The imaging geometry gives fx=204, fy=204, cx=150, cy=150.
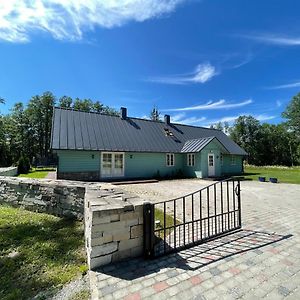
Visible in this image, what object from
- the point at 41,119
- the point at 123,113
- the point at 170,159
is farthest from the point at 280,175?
the point at 41,119

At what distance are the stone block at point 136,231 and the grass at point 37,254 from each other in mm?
855

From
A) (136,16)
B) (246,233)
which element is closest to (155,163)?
(136,16)

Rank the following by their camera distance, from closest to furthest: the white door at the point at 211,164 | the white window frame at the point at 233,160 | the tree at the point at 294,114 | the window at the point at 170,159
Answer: the white door at the point at 211,164 < the window at the point at 170,159 < the white window frame at the point at 233,160 < the tree at the point at 294,114

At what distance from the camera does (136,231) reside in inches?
129

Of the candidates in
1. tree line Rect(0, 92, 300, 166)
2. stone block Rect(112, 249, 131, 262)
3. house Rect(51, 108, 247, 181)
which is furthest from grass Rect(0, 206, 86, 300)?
tree line Rect(0, 92, 300, 166)

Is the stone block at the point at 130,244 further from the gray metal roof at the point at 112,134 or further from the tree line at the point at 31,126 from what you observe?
the tree line at the point at 31,126

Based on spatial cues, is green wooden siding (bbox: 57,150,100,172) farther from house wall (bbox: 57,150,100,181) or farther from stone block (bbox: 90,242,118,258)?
stone block (bbox: 90,242,118,258)

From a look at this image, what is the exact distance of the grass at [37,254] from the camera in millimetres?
2707

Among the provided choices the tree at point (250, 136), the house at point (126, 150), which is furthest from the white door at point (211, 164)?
the tree at point (250, 136)

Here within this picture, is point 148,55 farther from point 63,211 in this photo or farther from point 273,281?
point 273,281

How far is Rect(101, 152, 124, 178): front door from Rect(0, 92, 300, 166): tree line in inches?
1036

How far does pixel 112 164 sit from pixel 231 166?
12.4 metres

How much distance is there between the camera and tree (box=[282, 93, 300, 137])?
137ft

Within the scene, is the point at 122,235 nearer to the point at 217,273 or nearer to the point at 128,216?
the point at 128,216
